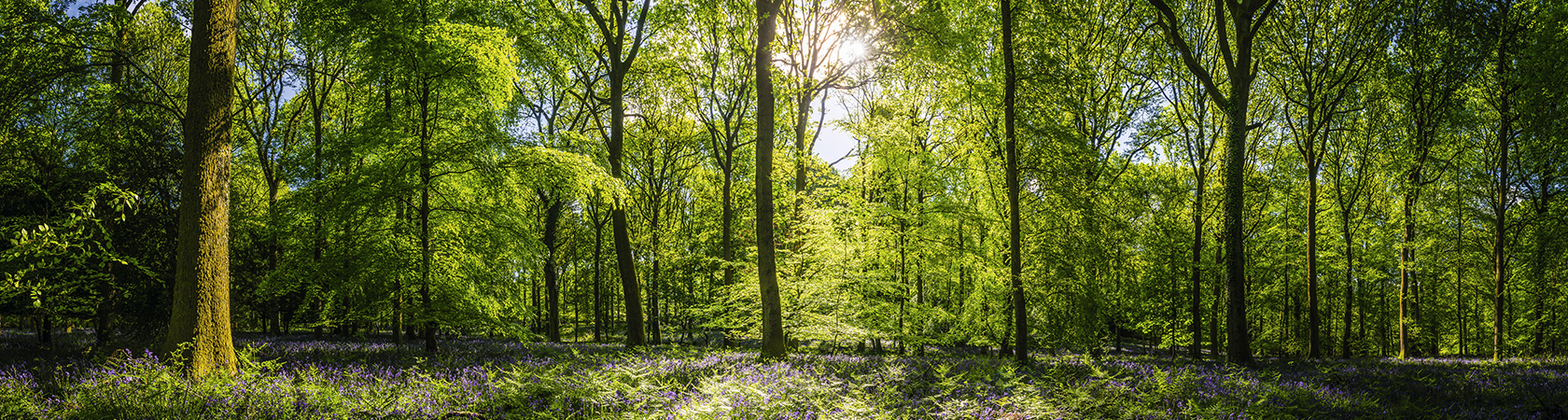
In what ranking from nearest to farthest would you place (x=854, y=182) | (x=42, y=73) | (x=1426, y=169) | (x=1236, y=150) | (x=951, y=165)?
(x=42, y=73)
(x=1236, y=150)
(x=951, y=165)
(x=854, y=182)
(x=1426, y=169)

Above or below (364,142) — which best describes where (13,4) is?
above

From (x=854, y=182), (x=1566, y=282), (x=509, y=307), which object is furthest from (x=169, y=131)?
(x=1566, y=282)

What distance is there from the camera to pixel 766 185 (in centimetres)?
994

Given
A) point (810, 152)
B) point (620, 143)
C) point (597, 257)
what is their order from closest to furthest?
1. point (620, 143)
2. point (810, 152)
3. point (597, 257)

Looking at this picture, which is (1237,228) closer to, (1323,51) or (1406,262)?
(1323,51)

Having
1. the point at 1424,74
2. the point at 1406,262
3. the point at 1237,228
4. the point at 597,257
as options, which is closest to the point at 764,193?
the point at 1237,228

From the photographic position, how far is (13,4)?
965 centimetres

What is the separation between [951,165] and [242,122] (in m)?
20.9

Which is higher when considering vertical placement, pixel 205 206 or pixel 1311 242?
pixel 205 206

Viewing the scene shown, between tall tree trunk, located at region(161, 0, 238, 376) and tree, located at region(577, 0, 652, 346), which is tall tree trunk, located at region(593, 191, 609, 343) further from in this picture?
tall tree trunk, located at region(161, 0, 238, 376)

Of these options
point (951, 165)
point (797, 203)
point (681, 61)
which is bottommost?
point (797, 203)

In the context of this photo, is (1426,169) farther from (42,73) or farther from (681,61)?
(42,73)

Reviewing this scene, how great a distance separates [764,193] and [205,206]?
7114 millimetres

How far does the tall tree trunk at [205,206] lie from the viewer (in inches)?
260
